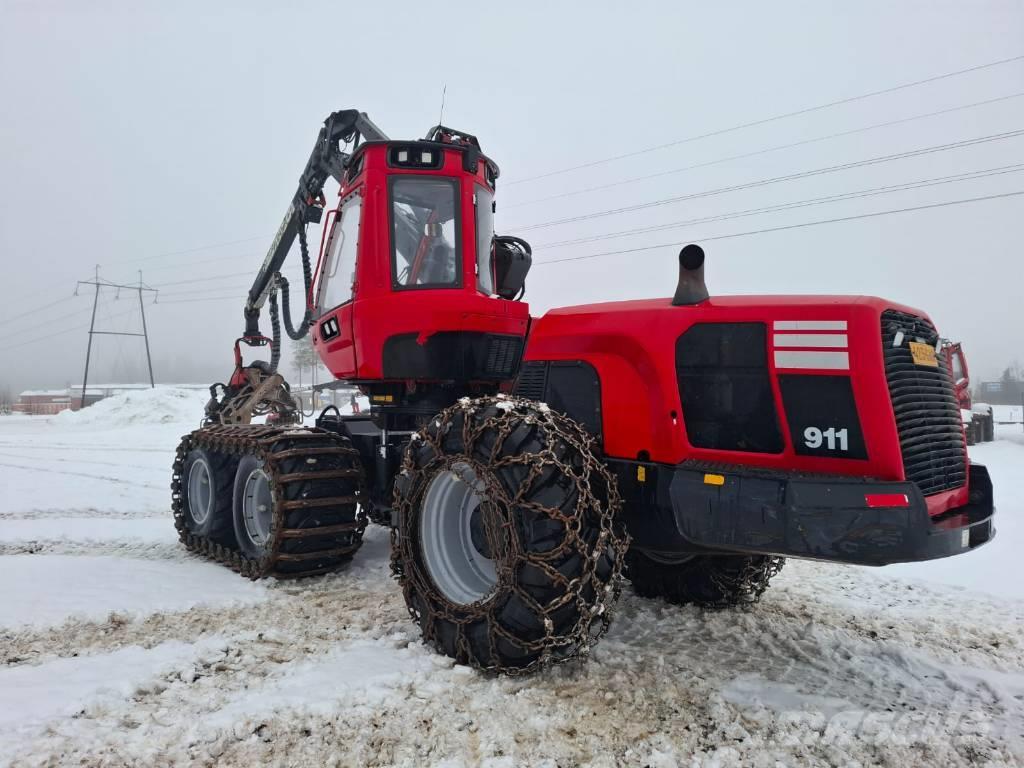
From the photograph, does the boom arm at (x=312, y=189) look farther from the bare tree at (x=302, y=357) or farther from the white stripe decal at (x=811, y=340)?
the bare tree at (x=302, y=357)

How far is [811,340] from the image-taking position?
109 inches

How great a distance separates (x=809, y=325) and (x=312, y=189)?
518 cm

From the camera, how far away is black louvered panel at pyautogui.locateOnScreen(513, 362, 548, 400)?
3.62m

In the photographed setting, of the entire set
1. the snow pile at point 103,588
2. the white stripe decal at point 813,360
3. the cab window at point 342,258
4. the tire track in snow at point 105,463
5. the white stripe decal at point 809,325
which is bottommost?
the tire track in snow at point 105,463

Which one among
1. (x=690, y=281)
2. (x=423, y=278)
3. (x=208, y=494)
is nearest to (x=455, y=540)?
(x=690, y=281)

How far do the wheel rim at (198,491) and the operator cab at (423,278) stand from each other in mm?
2083

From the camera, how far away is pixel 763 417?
2.88m

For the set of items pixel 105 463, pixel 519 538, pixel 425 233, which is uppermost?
pixel 425 233

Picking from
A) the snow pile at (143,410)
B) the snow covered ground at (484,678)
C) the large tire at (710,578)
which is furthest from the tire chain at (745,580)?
the snow pile at (143,410)

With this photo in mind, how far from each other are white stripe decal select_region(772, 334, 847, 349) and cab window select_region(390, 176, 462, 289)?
2418mm

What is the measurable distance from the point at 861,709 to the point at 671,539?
100 cm

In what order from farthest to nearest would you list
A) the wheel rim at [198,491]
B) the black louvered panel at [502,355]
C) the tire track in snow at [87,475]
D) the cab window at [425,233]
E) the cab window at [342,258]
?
the tire track in snow at [87,475] → the wheel rim at [198,491] → the cab window at [342,258] → the black louvered panel at [502,355] → the cab window at [425,233]

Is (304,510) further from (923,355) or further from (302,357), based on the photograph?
(302,357)

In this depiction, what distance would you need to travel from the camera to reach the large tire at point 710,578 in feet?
13.6
